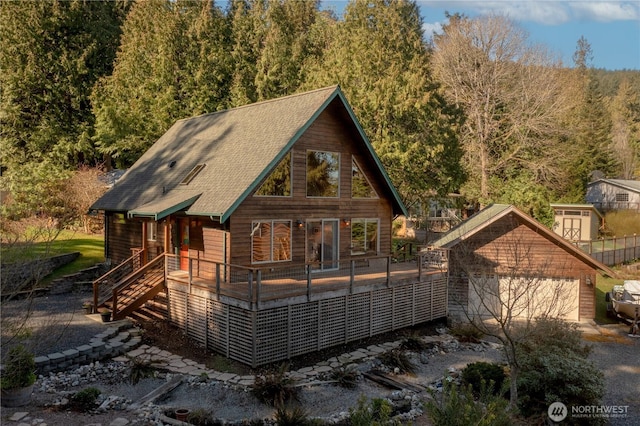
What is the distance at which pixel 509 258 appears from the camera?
19672 millimetres

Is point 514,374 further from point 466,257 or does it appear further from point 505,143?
point 505,143

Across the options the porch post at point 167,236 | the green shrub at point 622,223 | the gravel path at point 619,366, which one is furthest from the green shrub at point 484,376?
the green shrub at point 622,223

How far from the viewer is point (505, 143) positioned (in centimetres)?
3753

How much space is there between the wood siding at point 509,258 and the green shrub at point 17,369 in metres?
15.1

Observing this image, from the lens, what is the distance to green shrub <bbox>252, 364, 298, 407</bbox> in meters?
11.1

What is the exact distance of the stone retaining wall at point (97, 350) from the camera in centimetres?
1245

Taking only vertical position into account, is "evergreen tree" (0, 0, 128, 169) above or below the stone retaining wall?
above

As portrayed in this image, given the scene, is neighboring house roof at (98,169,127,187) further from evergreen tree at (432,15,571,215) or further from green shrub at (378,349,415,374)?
evergreen tree at (432,15,571,215)

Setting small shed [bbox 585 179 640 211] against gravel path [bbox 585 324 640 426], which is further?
small shed [bbox 585 179 640 211]

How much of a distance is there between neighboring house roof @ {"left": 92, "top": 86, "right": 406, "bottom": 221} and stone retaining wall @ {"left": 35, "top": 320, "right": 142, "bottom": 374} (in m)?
3.85

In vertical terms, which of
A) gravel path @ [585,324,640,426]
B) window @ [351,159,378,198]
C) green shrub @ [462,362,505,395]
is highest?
window @ [351,159,378,198]

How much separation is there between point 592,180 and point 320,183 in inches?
1880

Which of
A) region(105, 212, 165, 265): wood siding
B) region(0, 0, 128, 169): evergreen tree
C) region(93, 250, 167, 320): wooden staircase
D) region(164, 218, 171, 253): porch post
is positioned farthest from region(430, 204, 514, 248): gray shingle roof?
region(0, 0, 128, 169): evergreen tree

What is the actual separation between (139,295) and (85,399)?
18.8 ft
